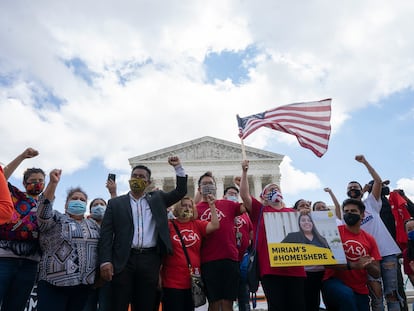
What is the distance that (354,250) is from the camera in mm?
4820

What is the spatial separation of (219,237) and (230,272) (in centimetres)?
46

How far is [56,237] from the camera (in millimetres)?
3830

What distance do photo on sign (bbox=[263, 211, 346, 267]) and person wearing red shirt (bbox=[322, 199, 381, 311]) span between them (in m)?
0.31

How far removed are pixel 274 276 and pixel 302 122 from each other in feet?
11.3

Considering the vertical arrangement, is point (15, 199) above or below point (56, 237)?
above

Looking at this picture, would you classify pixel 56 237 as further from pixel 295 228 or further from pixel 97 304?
pixel 295 228

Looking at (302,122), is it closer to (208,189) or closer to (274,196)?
(274,196)

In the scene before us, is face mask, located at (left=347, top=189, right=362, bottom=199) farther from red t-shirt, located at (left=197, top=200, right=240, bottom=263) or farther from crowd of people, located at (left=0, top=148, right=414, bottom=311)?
red t-shirt, located at (left=197, top=200, right=240, bottom=263)

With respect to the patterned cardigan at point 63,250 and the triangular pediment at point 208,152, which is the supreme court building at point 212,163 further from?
the patterned cardigan at point 63,250

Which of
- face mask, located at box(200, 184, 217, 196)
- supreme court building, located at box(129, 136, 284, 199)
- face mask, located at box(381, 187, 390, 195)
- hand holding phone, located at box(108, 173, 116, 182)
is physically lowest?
face mask, located at box(200, 184, 217, 196)

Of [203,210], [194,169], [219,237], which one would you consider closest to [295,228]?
[219,237]

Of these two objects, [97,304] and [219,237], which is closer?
[219,237]

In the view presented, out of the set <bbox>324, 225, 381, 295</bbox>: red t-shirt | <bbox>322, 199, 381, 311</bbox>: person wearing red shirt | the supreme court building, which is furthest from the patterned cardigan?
the supreme court building

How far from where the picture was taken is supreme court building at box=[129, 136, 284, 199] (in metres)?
47.6
